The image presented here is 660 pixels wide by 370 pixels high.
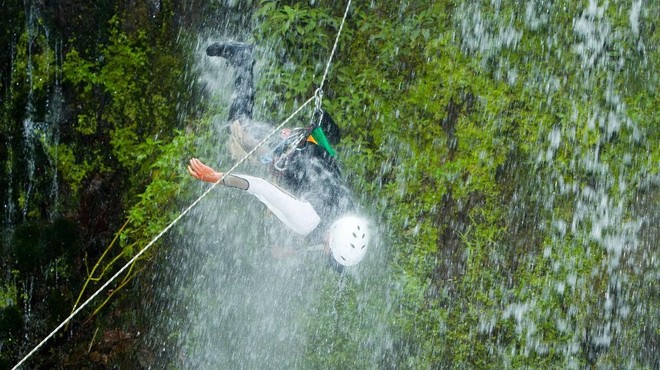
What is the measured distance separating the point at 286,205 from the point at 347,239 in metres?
0.43

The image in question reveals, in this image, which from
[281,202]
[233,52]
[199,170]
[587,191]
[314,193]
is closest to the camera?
[199,170]

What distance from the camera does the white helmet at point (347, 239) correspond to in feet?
14.8

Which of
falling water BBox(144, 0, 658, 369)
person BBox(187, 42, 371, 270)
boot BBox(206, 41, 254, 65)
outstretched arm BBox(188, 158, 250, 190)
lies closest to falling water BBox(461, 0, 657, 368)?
falling water BBox(144, 0, 658, 369)

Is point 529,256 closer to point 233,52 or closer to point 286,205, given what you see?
point 286,205

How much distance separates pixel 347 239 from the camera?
4508mm

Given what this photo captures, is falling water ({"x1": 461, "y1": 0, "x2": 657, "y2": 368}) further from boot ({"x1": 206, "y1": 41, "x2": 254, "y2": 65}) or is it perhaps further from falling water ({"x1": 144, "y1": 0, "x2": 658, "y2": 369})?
boot ({"x1": 206, "y1": 41, "x2": 254, "y2": 65})

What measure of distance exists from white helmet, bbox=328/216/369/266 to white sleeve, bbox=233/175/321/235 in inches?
5.6

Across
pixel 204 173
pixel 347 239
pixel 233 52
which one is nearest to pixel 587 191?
pixel 347 239

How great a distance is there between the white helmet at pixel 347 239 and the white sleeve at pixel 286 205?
14cm

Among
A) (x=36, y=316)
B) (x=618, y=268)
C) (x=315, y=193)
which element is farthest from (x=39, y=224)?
(x=618, y=268)

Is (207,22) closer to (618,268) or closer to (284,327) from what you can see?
(284,327)

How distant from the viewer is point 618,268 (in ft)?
20.8

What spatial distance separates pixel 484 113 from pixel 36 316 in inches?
172

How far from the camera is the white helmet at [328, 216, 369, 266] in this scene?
14.8ft
